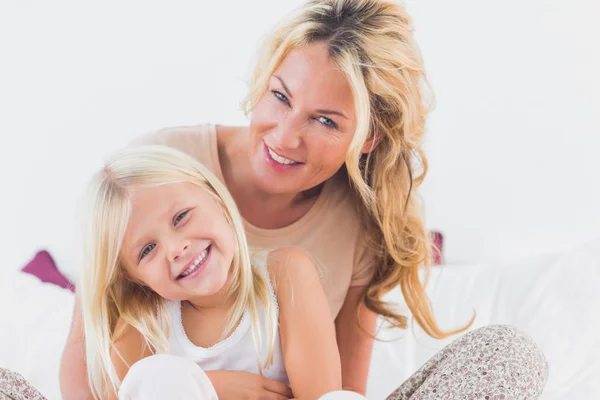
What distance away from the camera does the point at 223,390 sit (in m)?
0.94

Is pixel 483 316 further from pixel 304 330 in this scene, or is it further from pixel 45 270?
pixel 45 270

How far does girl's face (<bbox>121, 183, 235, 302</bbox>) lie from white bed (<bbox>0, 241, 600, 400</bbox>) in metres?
0.49

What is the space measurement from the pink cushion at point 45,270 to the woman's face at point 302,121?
739mm

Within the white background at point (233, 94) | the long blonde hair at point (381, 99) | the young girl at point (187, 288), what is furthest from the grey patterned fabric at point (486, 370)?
the white background at point (233, 94)

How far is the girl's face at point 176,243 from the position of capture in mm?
897

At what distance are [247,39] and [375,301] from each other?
59 centimetres

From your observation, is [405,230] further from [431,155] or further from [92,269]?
[431,155]

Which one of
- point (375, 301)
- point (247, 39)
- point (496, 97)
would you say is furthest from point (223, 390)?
point (496, 97)

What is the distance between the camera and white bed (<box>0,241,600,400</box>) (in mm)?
1360

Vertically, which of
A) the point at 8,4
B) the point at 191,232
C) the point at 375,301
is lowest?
the point at 375,301

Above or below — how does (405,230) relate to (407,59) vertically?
below

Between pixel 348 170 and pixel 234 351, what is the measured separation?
0.80 feet

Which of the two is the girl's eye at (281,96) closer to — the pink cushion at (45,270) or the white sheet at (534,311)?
the white sheet at (534,311)

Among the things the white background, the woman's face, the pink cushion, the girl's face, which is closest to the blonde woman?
the woman's face
